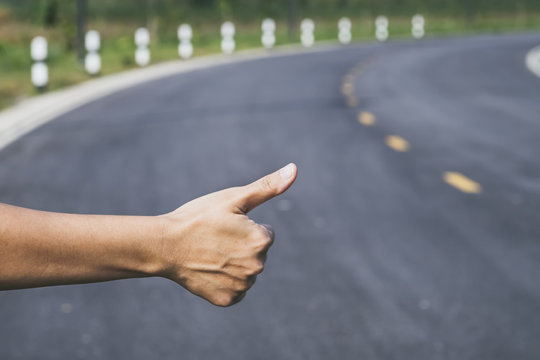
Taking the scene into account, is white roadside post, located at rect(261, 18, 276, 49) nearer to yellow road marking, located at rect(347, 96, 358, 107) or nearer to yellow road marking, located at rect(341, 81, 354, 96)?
yellow road marking, located at rect(341, 81, 354, 96)

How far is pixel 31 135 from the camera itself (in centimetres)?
1222

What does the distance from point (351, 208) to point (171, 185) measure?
1899 millimetres

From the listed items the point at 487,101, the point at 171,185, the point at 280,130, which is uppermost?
the point at 171,185

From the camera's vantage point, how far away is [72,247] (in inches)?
84.1

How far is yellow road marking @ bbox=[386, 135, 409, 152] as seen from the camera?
10.7m

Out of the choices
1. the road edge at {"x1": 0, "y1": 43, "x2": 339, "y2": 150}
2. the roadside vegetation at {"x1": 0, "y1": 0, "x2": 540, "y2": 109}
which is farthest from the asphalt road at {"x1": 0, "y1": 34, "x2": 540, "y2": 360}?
the roadside vegetation at {"x1": 0, "y1": 0, "x2": 540, "y2": 109}

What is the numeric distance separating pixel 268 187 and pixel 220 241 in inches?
7.1

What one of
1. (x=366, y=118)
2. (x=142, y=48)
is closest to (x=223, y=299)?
(x=366, y=118)

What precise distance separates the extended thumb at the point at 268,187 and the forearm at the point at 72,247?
23 centimetres

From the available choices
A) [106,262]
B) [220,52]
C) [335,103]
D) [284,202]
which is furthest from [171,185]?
[220,52]

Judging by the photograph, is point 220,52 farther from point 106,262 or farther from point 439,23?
point 106,262

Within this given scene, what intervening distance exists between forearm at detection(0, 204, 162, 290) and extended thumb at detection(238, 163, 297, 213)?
0.23 meters

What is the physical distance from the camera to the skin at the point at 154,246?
2.09 m

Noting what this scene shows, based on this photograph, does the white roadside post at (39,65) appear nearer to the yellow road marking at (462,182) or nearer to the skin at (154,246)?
the yellow road marking at (462,182)
